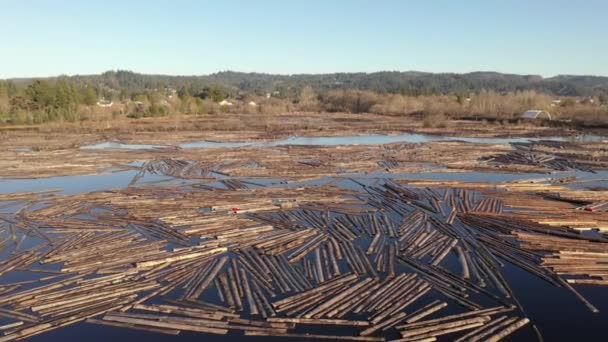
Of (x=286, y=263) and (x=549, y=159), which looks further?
Answer: (x=549, y=159)

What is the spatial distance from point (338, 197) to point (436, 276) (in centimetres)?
695

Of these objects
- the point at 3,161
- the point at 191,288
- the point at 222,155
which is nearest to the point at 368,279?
the point at 191,288

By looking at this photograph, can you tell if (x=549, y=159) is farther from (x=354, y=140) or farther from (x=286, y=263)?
(x=286, y=263)


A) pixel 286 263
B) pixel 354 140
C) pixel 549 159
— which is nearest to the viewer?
pixel 286 263

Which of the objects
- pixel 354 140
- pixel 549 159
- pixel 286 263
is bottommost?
pixel 286 263

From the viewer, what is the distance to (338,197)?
16219 millimetres

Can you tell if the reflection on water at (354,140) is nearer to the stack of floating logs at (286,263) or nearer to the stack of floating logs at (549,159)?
the stack of floating logs at (549,159)

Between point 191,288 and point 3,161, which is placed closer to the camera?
point 191,288

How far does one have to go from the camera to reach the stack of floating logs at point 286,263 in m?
7.87

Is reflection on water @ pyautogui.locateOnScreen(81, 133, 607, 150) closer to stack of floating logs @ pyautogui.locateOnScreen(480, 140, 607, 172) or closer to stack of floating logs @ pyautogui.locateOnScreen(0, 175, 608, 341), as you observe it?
stack of floating logs @ pyautogui.locateOnScreen(480, 140, 607, 172)

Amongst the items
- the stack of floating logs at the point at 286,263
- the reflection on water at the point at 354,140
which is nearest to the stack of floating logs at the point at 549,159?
the reflection on water at the point at 354,140

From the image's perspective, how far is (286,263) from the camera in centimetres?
1032

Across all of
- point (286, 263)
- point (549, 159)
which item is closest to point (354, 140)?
point (549, 159)

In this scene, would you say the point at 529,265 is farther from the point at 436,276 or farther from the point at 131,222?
the point at 131,222
